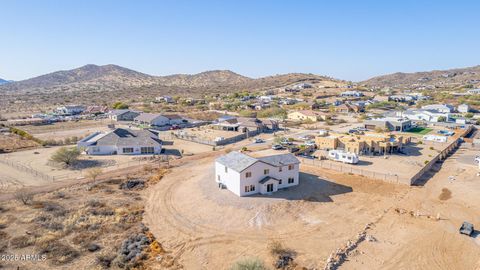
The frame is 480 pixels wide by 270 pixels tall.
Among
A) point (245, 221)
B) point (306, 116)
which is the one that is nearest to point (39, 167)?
point (245, 221)

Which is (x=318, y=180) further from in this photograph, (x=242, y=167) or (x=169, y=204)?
(x=169, y=204)

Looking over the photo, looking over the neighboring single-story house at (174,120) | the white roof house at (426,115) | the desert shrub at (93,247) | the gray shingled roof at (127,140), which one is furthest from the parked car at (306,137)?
the desert shrub at (93,247)

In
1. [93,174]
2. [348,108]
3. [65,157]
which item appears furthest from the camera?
[348,108]

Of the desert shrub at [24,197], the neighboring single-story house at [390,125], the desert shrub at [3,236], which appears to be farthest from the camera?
the neighboring single-story house at [390,125]

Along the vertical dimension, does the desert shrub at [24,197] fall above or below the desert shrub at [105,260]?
above

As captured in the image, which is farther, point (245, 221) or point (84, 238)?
point (245, 221)

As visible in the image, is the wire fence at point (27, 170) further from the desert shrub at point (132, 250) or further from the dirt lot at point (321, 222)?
the desert shrub at point (132, 250)

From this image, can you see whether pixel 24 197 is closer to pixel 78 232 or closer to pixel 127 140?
pixel 78 232
